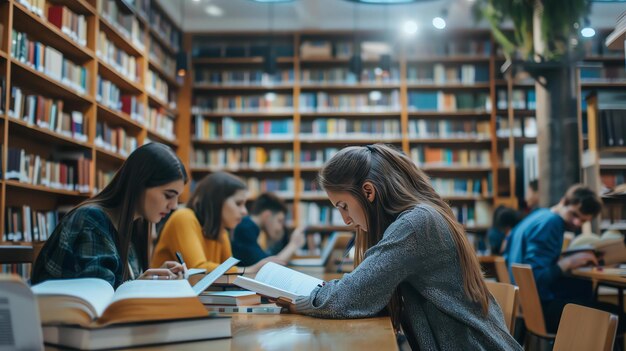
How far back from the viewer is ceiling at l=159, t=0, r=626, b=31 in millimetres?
7281

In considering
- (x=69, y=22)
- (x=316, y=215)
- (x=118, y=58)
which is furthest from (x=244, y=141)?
(x=69, y=22)

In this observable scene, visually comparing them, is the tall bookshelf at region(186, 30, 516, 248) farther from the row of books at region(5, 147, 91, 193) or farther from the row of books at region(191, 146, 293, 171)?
the row of books at region(5, 147, 91, 193)

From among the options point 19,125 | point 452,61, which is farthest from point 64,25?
point 452,61

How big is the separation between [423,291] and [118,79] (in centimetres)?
472

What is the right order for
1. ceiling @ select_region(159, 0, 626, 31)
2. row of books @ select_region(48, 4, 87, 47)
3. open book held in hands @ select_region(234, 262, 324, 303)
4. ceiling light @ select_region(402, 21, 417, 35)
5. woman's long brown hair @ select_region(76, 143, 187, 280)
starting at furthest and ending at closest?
ceiling @ select_region(159, 0, 626, 31) < ceiling light @ select_region(402, 21, 417, 35) < row of books @ select_region(48, 4, 87, 47) < woman's long brown hair @ select_region(76, 143, 187, 280) < open book held in hands @ select_region(234, 262, 324, 303)

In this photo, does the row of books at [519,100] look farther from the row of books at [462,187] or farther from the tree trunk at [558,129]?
the tree trunk at [558,129]

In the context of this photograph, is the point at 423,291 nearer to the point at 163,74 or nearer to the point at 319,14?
the point at 163,74

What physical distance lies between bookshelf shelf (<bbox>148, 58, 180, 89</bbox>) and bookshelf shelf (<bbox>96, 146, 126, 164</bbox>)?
1.23 metres

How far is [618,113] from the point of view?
5.09 m

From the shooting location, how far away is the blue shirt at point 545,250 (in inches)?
140

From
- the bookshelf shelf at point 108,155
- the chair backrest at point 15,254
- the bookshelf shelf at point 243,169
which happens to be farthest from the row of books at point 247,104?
the chair backrest at point 15,254

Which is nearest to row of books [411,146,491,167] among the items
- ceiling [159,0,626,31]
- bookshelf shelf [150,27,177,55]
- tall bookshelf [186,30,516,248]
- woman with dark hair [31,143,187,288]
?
tall bookshelf [186,30,516,248]

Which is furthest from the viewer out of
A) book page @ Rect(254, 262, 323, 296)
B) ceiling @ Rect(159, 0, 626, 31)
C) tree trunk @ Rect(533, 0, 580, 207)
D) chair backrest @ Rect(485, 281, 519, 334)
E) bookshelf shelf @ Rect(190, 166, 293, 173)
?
bookshelf shelf @ Rect(190, 166, 293, 173)

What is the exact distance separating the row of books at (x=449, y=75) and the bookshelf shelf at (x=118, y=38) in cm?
311
